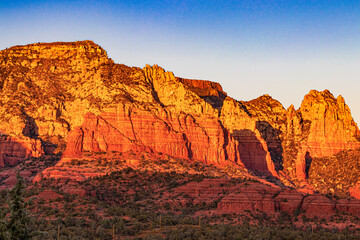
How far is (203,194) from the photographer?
342 ft

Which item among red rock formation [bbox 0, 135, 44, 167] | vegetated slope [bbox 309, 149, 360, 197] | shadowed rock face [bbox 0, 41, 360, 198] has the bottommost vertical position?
vegetated slope [bbox 309, 149, 360, 197]

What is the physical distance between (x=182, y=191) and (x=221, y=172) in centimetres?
2874

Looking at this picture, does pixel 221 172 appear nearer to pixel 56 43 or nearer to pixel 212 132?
pixel 212 132

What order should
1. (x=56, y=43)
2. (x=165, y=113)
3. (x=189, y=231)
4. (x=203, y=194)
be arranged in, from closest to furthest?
(x=189, y=231) < (x=203, y=194) < (x=165, y=113) < (x=56, y=43)

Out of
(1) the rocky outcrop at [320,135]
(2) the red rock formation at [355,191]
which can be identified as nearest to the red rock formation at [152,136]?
(1) the rocky outcrop at [320,135]

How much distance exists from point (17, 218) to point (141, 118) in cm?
9592

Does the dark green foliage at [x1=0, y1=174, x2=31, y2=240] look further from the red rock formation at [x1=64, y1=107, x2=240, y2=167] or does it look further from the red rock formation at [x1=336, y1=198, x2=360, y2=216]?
the red rock formation at [x1=64, y1=107, x2=240, y2=167]

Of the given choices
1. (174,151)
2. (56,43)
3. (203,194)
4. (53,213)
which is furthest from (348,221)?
(56,43)

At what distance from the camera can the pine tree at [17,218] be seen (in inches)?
1677

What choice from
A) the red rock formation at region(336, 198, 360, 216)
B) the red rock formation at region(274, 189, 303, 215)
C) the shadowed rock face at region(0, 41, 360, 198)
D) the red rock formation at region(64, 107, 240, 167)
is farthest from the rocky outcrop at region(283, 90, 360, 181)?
the red rock formation at region(336, 198, 360, 216)

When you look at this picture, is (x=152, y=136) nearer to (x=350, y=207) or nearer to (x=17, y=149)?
(x=17, y=149)

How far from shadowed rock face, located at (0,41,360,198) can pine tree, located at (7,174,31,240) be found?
86.7 metres

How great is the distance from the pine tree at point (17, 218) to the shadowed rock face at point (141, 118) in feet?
284

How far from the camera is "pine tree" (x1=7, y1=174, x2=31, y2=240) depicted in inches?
1677
